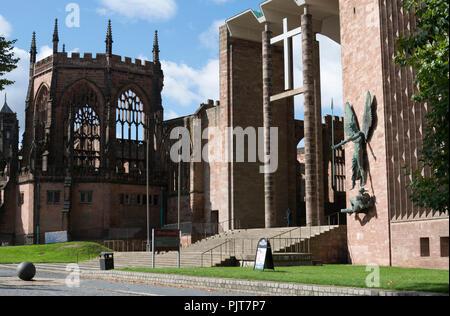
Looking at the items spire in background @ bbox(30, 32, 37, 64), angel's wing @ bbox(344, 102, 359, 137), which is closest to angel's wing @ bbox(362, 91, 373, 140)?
angel's wing @ bbox(344, 102, 359, 137)

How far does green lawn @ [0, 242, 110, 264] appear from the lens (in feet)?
146

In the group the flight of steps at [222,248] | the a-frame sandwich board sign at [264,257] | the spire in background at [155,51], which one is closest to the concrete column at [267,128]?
the flight of steps at [222,248]

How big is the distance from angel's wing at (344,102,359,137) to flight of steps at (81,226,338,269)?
5.68 meters

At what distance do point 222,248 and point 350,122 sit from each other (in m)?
12.5

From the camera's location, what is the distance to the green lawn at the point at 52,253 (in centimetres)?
4453

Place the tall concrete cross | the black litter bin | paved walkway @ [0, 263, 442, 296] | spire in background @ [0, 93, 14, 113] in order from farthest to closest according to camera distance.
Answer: spire in background @ [0, 93, 14, 113]
the tall concrete cross
the black litter bin
paved walkway @ [0, 263, 442, 296]

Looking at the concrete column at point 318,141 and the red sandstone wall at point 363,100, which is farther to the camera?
the concrete column at point 318,141

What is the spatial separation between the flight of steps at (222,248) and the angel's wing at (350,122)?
5.68m

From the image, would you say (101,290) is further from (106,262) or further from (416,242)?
(416,242)

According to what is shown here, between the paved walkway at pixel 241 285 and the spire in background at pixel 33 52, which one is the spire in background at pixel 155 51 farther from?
the paved walkway at pixel 241 285

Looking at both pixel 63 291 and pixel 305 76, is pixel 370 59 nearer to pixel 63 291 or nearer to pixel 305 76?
pixel 305 76

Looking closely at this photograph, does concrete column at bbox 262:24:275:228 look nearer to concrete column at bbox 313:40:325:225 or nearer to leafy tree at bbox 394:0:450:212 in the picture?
concrete column at bbox 313:40:325:225
